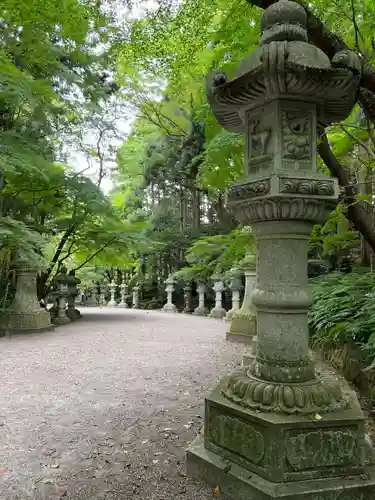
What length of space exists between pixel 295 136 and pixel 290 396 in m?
1.70

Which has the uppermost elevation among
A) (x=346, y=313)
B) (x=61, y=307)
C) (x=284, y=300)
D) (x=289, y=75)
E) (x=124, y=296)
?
(x=289, y=75)

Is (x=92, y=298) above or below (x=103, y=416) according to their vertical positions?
above

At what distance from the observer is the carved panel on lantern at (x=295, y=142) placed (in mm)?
2479

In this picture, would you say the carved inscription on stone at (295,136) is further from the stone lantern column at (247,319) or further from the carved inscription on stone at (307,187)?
the stone lantern column at (247,319)

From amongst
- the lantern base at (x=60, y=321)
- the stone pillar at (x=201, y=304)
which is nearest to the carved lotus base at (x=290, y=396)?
the lantern base at (x=60, y=321)

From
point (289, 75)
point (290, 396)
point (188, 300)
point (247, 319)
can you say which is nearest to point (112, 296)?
point (188, 300)

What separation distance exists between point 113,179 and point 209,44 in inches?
682

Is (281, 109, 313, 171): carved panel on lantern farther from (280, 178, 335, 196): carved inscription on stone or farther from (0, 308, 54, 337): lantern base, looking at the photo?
(0, 308, 54, 337): lantern base

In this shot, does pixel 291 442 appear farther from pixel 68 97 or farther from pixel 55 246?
pixel 55 246

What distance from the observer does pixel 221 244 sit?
813 centimetres

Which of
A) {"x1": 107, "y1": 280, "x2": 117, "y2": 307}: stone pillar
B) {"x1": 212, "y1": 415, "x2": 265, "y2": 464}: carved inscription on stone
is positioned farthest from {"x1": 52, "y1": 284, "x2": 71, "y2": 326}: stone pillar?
{"x1": 212, "y1": 415, "x2": 265, "y2": 464}: carved inscription on stone

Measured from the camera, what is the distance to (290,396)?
91.4 inches

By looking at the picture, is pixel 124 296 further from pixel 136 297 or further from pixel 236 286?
pixel 236 286

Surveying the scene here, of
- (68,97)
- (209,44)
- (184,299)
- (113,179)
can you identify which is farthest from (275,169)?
(113,179)
